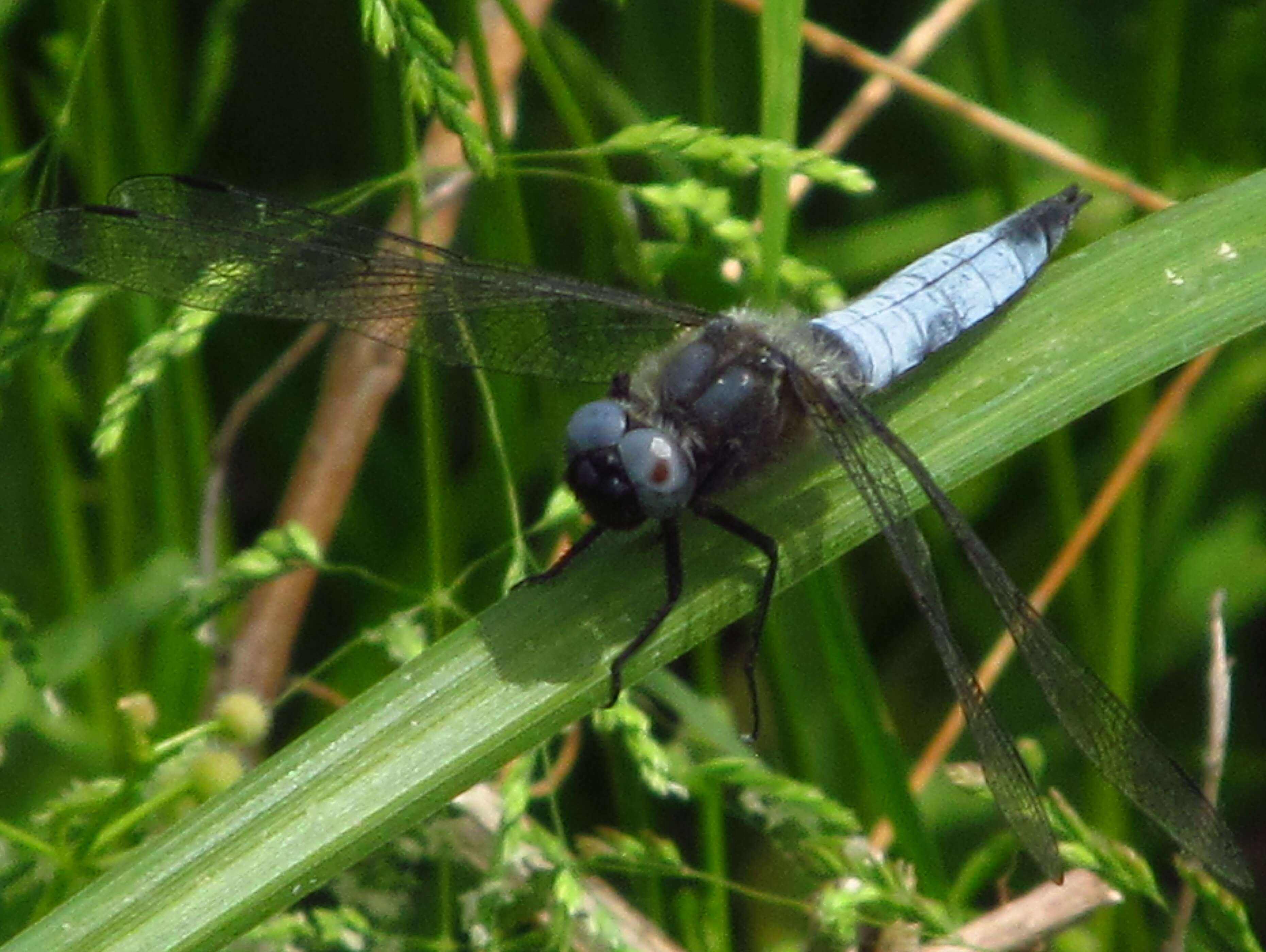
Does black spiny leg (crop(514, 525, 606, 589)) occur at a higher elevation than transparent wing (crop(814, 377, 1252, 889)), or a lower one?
higher

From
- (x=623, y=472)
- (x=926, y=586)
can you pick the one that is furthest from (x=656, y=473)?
(x=926, y=586)

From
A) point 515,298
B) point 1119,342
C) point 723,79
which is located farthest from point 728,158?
point 723,79

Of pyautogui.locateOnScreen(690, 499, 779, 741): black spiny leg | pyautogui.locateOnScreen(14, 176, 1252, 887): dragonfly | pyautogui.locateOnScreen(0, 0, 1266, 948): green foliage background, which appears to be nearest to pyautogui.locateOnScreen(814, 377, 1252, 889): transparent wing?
pyautogui.locateOnScreen(14, 176, 1252, 887): dragonfly

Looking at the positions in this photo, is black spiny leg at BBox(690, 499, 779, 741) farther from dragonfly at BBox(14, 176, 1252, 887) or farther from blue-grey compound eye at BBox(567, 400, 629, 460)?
blue-grey compound eye at BBox(567, 400, 629, 460)

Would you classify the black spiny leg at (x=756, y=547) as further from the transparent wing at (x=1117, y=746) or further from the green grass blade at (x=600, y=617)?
the transparent wing at (x=1117, y=746)

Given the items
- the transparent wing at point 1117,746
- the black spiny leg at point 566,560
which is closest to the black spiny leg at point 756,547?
the black spiny leg at point 566,560

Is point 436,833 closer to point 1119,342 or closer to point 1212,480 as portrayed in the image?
point 1119,342
